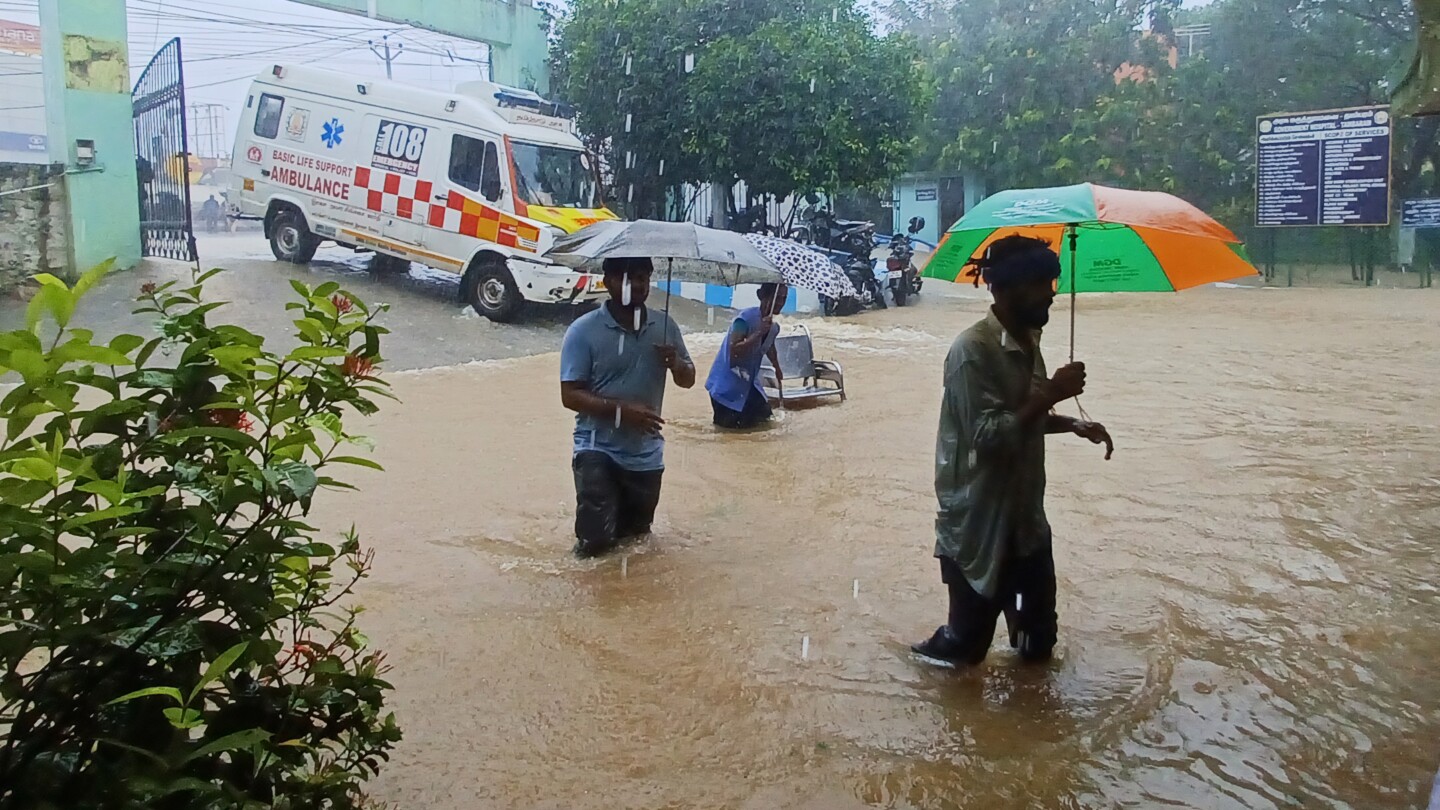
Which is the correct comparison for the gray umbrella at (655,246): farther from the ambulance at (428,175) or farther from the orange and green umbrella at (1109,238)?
the ambulance at (428,175)

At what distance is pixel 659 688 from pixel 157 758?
2439mm

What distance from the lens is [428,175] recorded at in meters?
13.7

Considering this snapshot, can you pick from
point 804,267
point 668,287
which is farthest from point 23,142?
point 668,287

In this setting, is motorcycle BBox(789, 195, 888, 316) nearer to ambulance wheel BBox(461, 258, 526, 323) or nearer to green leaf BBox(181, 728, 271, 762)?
ambulance wheel BBox(461, 258, 526, 323)

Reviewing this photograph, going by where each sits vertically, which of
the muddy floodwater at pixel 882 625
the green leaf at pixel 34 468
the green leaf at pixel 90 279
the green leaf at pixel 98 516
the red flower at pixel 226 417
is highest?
the green leaf at pixel 90 279

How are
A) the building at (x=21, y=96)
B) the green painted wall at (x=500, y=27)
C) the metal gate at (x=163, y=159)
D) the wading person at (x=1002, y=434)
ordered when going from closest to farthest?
1. the wading person at (x=1002, y=434)
2. the building at (x=21, y=96)
3. the metal gate at (x=163, y=159)
4. the green painted wall at (x=500, y=27)

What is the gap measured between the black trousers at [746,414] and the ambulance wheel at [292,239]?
8.18m

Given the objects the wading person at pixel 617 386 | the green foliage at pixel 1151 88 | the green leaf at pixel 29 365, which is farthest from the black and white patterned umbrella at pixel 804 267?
the green foliage at pixel 1151 88

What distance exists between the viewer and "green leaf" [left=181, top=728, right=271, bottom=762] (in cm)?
179

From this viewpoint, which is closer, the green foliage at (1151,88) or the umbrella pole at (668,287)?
the umbrella pole at (668,287)

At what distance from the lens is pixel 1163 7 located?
2545 cm

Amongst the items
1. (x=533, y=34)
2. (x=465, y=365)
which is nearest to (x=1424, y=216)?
(x=533, y=34)

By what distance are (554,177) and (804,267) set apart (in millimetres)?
7322

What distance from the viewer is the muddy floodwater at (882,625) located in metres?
3.42
